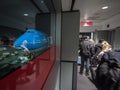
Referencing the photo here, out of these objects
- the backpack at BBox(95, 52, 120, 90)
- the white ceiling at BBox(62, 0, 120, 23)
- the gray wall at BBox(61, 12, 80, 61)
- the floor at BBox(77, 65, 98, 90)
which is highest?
the white ceiling at BBox(62, 0, 120, 23)

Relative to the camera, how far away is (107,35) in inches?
309

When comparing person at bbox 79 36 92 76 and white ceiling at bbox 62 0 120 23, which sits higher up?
white ceiling at bbox 62 0 120 23

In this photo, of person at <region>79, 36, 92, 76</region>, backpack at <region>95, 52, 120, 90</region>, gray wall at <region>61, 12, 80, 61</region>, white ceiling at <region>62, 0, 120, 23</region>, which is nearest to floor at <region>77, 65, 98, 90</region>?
person at <region>79, 36, 92, 76</region>

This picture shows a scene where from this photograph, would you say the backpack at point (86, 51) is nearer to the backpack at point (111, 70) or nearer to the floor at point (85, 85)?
the floor at point (85, 85)

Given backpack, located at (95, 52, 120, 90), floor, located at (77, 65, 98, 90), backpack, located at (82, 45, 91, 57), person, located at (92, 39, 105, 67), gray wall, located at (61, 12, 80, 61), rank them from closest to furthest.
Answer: backpack, located at (95, 52, 120, 90) < gray wall, located at (61, 12, 80, 61) < floor, located at (77, 65, 98, 90) < backpack, located at (82, 45, 91, 57) < person, located at (92, 39, 105, 67)

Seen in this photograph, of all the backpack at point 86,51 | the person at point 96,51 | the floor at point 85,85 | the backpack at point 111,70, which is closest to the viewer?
the backpack at point 111,70

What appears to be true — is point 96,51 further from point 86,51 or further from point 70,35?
point 70,35

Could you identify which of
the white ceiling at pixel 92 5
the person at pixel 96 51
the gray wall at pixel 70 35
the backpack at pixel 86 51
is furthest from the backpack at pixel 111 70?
the person at pixel 96 51

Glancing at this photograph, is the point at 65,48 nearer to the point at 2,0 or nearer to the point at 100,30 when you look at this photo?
the point at 2,0

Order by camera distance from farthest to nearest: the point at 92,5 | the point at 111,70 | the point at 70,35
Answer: the point at 92,5 < the point at 70,35 < the point at 111,70

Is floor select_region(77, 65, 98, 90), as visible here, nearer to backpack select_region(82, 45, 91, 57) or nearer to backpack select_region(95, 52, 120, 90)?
backpack select_region(95, 52, 120, 90)

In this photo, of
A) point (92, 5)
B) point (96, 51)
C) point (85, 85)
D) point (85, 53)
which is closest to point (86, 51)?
point (85, 53)

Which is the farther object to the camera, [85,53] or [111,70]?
[85,53]

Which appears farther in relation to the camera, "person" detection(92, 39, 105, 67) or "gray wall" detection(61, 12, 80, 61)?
"person" detection(92, 39, 105, 67)
